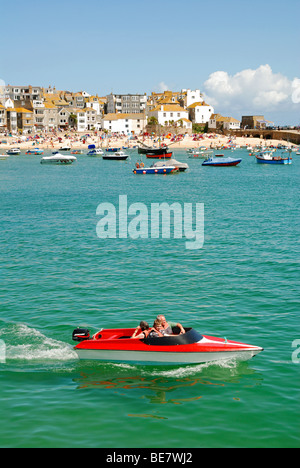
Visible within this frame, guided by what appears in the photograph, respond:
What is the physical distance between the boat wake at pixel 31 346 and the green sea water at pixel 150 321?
0.21 ft

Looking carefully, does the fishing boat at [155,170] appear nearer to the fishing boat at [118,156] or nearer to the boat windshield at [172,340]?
the fishing boat at [118,156]

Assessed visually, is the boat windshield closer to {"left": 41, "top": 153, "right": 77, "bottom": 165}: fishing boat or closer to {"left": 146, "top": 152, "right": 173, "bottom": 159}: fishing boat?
{"left": 146, "top": 152, "right": 173, "bottom": 159}: fishing boat

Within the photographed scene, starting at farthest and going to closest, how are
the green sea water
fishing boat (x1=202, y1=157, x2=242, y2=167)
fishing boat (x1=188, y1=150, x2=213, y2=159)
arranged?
fishing boat (x1=188, y1=150, x2=213, y2=159) → fishing boat (x1=202, y1=157, x2=242, y2=167) → the green sea water

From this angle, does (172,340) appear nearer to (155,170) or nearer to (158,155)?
(155,170)

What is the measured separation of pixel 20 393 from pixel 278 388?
8.86 meters

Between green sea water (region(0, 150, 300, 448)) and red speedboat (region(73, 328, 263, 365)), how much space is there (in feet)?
1.42

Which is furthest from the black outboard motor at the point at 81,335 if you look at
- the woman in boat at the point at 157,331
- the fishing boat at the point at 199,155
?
the fishing boat at the point at 199,155

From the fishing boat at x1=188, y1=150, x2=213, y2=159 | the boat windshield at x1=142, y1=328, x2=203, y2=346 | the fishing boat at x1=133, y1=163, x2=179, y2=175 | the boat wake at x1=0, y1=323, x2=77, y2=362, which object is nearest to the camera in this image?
the boat windshield at x1=142, y1=328, x2=203, y2=346

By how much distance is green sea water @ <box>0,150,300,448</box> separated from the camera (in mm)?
16641

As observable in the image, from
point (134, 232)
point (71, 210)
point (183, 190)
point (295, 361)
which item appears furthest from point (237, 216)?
point (295, 361)

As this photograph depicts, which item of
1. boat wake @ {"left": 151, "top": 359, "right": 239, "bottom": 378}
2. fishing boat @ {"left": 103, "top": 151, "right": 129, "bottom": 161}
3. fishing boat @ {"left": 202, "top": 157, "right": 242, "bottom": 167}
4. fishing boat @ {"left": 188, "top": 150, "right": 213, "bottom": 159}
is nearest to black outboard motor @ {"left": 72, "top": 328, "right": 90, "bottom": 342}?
boat wake @ {"left": 151, "top": 359, "right": 239, "bottom": 378}

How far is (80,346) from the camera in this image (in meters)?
20.7

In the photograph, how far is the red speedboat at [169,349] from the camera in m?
20.0
